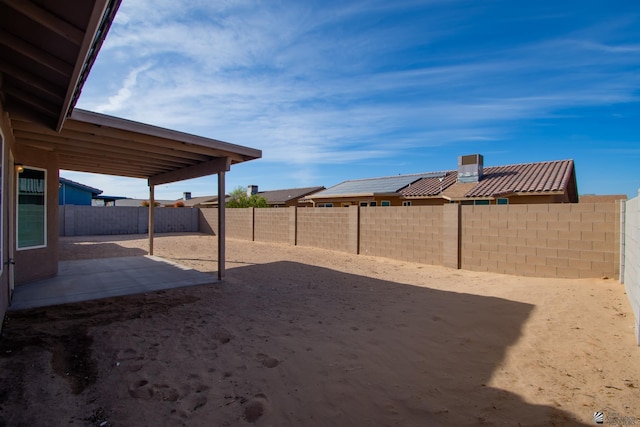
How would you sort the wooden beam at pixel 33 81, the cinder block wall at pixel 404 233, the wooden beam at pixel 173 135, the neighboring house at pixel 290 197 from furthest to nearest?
the neighboring house at pixel 290 197
the cinder block wall at pixel 404 233
the wooden beam at pixel 173 135
the wooden beam at pixel 33 81

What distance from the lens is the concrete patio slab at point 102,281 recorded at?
19.1 feet

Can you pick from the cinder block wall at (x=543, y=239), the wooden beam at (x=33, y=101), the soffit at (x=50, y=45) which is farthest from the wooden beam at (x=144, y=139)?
the cinder block wall at (x=543, y=239)

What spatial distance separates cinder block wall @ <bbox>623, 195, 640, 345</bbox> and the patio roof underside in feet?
22.1

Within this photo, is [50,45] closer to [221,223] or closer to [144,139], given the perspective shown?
[144,139]

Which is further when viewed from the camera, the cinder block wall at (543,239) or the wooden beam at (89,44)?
the cinder block wall at (543,239)

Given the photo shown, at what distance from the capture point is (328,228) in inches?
545

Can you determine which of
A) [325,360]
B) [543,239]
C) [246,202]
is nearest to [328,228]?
[543,239]

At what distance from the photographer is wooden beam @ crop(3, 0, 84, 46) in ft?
7.23

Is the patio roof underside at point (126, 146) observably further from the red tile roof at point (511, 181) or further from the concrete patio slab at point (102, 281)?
the red tile roof at point (511, 181)

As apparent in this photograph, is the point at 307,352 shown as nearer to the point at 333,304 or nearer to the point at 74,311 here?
the point at 333,304

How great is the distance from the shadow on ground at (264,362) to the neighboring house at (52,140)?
1566 millimetres

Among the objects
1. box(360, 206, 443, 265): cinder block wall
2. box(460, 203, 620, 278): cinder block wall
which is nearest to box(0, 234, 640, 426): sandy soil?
box(460, 203, 620, 278): cinder block wall

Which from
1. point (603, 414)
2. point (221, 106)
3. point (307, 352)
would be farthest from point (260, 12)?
point (603, 414)

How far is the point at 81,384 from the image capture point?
2.98 m
